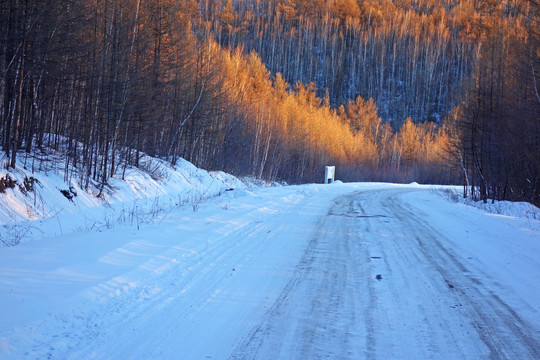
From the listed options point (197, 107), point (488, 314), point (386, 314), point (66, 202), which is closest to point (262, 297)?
point (386, 314)

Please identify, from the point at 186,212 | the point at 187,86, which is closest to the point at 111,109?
the point at 186,212

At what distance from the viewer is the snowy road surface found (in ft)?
11.8

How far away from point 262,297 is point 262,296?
0.03m

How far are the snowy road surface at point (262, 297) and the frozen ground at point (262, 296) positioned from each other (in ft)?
0.06

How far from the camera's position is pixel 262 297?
4.93 meters

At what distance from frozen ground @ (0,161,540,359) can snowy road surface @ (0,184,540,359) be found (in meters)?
0.02

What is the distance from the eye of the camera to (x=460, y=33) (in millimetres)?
121375

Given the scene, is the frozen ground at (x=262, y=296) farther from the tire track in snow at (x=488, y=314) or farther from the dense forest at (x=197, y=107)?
the dense forest at (x=197, y=107)

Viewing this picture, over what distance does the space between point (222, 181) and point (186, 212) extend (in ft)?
43.3

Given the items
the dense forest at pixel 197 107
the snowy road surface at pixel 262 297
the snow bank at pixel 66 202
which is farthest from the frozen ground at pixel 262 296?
the dense forest at pixel 197 107

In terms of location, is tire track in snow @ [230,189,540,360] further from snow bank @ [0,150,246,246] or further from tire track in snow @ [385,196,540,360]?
snow bank @ [0,150,246,246]

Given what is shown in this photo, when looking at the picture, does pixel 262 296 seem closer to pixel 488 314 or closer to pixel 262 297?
pixel 262 297

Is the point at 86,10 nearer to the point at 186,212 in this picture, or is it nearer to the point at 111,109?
the point at 111,109

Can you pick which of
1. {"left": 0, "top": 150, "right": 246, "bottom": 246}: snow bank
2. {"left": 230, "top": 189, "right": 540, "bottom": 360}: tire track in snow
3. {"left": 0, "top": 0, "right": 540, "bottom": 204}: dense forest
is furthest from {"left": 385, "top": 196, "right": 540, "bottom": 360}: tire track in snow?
{"left": 0, "top": 0, "right": 540, "bottom": 204}: dense forest
